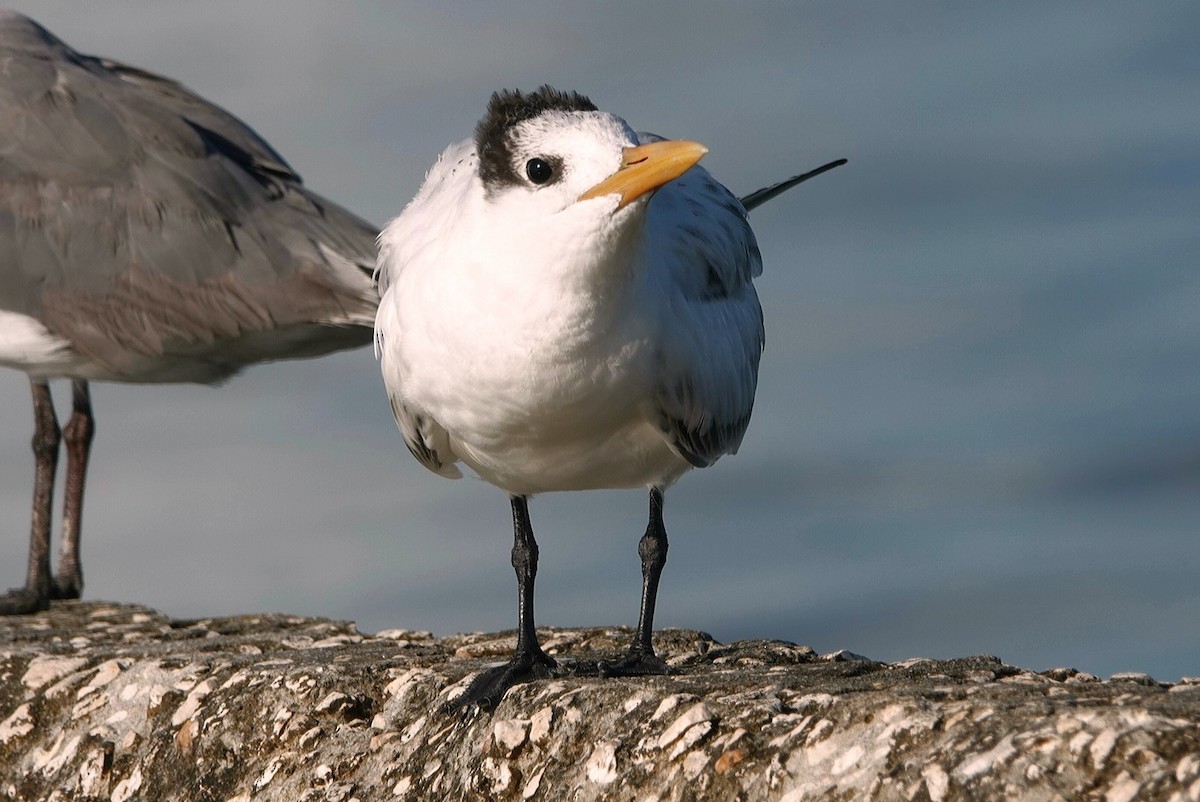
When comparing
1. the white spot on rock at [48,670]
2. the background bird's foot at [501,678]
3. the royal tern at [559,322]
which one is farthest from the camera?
the white spot on rock at [48,670]

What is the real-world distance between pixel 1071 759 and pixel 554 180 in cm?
184

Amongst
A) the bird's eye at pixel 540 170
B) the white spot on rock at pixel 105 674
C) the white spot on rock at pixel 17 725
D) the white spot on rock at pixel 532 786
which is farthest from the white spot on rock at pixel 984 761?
the white spot on rock at pixel 17 725

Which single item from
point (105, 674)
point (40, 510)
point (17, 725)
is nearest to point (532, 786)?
point (105, 674)

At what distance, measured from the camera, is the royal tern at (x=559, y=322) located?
13.6ft

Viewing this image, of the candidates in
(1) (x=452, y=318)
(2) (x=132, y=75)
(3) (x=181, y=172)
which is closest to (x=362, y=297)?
(3) (x=181, y=172)

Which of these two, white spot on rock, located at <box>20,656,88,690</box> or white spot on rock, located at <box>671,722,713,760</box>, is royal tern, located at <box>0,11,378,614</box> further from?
white spot on rock, located at <box>671,722,713,760</box>

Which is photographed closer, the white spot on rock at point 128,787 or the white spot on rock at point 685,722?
the white spot on rock at point 685,722

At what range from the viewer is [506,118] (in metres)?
4.45

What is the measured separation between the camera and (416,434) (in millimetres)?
4965

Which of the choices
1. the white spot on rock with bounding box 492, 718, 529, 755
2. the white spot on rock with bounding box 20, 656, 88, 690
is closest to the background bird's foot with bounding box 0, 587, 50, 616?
the white spot on rock with bounding box 20, 656, 88, 690

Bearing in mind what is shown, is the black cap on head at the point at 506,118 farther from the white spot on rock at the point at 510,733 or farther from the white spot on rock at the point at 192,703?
the white spot on rock at the point at 192,703

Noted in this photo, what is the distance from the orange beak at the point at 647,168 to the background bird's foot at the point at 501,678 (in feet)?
4.34

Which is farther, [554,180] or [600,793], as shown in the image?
[554,180]

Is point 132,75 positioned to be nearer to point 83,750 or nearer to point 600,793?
point 83,750
